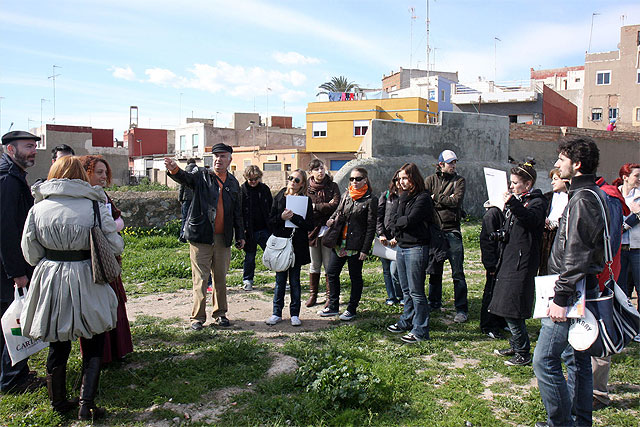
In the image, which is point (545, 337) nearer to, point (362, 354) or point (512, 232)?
point (512, 232)

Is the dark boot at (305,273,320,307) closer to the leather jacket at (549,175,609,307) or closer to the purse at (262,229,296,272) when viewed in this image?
the purse at (262,229,296,272)

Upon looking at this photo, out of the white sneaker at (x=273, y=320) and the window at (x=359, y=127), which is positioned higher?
the window at (x=359, y=127)

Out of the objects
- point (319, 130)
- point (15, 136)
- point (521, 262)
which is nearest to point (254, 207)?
point (15, 136)

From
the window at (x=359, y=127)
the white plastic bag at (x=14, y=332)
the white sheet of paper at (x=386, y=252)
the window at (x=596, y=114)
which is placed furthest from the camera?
the window at (x=596, y=114)

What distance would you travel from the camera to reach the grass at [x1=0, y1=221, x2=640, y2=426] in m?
3.67

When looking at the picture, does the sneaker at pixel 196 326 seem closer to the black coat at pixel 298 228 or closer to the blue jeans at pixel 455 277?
the black coat at pixel 298 228

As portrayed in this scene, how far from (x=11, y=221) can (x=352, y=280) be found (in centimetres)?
377

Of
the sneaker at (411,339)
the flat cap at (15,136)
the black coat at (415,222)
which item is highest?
the flat cap at (15,136)

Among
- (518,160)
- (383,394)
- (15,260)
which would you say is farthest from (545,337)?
(518,160)

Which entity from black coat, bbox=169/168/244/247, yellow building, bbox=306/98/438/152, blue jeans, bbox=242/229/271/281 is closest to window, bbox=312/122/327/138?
yellow building, bbox=306/98/438/152

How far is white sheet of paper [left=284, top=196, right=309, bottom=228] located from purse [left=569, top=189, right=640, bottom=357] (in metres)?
3.46

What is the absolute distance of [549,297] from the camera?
3.31m

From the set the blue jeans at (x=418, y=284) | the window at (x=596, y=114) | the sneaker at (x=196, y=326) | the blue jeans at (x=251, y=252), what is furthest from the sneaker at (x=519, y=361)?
the window at (x=596, y=114)

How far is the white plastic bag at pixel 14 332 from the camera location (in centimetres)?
379
